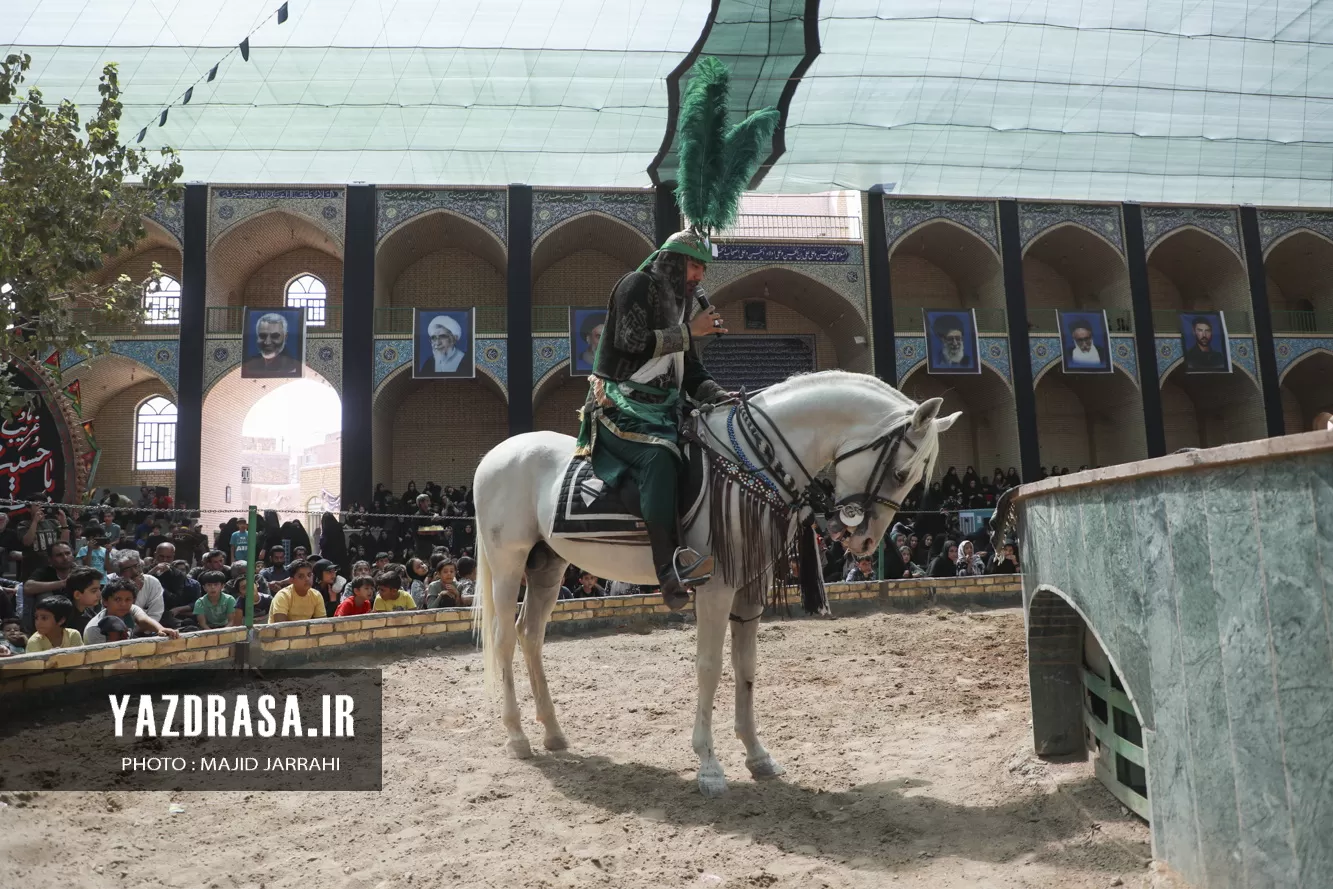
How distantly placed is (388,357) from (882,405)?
16308 mm

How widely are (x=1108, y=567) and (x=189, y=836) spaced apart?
3131 mm

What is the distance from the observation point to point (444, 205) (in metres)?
19.0

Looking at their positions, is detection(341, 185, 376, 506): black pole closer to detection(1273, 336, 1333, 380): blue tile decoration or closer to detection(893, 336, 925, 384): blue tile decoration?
detection(893, 336, 925, 384): blue tile decoration

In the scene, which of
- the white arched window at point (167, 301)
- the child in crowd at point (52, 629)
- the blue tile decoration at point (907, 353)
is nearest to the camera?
the child in crowd at point (52, 629)

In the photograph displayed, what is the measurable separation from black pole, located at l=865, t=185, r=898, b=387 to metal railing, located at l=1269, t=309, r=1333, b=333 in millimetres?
10196

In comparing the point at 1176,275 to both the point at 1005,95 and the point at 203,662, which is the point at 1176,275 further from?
the point at 203,662

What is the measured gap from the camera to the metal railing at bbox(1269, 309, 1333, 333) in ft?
74.2

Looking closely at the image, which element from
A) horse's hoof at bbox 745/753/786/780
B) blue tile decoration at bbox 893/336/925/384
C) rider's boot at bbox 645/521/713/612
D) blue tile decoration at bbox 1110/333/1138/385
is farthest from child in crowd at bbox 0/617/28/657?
blue tile decoration at bbox 1110/333/1138/385

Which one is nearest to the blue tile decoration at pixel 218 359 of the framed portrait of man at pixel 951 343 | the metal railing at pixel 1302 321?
the framed portrait of man at pixel 951 343

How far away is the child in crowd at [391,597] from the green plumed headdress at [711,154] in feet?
14.0

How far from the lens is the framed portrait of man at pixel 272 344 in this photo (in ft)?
59.1

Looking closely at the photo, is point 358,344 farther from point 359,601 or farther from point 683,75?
point 359,601

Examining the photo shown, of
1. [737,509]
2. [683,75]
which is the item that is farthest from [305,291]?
[737,509]

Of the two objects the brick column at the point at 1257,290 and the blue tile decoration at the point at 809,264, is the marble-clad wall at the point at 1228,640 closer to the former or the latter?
the blue tile decoration at the point at 809,264
